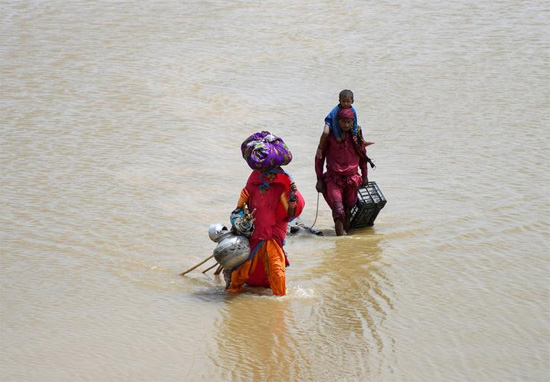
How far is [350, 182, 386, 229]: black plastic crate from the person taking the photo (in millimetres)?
10148

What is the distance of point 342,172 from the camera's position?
393 inches

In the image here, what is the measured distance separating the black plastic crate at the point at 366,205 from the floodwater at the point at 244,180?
0.14 meters

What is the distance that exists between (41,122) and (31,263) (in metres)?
5.41

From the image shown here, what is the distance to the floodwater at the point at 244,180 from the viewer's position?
7312mm

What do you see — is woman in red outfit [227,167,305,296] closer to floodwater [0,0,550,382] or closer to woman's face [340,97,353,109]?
floodwater [0,0,550,382]

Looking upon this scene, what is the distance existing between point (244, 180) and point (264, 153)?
431 centimetres

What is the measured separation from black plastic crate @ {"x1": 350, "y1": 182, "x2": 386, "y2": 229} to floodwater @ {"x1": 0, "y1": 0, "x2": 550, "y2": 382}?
140 millimetres

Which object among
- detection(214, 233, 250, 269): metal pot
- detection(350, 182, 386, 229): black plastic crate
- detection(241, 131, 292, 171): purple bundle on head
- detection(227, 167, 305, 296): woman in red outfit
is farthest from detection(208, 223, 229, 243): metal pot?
detection(350, 182, 386, 229): black plastic crate

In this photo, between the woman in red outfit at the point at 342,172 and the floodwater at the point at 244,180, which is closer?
the floodwater at the point at 244,180

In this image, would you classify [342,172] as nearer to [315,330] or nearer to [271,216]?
[271,216]

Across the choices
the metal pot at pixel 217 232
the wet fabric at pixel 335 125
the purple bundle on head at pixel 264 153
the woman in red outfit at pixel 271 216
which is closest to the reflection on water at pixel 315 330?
the woman in red outfit at pixel 271 216

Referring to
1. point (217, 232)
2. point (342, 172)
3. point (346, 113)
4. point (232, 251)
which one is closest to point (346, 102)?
point (346, 113)

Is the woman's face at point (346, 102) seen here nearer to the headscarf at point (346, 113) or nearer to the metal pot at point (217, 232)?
the headscarf at point (346, 113)

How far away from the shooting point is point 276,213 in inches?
319
